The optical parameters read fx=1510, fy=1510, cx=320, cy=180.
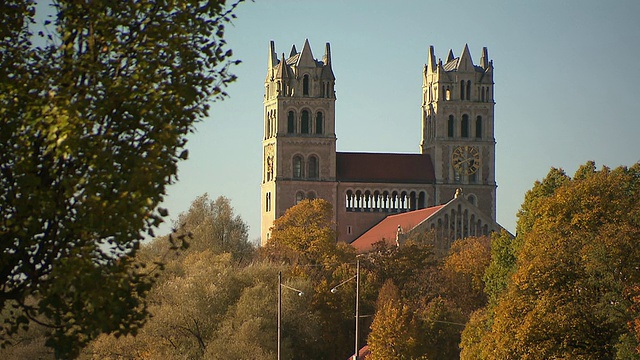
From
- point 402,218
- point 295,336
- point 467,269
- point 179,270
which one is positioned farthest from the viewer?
point 402,218

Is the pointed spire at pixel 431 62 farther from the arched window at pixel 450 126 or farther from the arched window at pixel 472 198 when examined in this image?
the arched window at pixel 472 198

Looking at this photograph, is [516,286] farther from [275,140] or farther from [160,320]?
[275,140]

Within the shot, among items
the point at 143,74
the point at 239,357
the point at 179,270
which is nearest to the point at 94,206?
the point at 143,74

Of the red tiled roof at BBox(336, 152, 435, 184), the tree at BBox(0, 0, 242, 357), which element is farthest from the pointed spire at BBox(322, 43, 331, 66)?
the tree at BBox(0, 0, 242, 357)

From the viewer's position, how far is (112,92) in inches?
606

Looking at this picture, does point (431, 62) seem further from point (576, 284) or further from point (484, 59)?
point (576, 284)

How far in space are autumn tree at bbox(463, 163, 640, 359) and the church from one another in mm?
89954

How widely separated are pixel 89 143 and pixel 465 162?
13510cm

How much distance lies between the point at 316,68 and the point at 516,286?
101 m

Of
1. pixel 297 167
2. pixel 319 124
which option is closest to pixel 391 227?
pixel 297 167

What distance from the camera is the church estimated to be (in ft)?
476

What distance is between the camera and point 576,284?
46531mm

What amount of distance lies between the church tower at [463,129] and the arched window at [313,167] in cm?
1241

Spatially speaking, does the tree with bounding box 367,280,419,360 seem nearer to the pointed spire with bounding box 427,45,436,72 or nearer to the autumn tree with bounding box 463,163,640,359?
the autumn tree with bounding box 463,163,640,359
